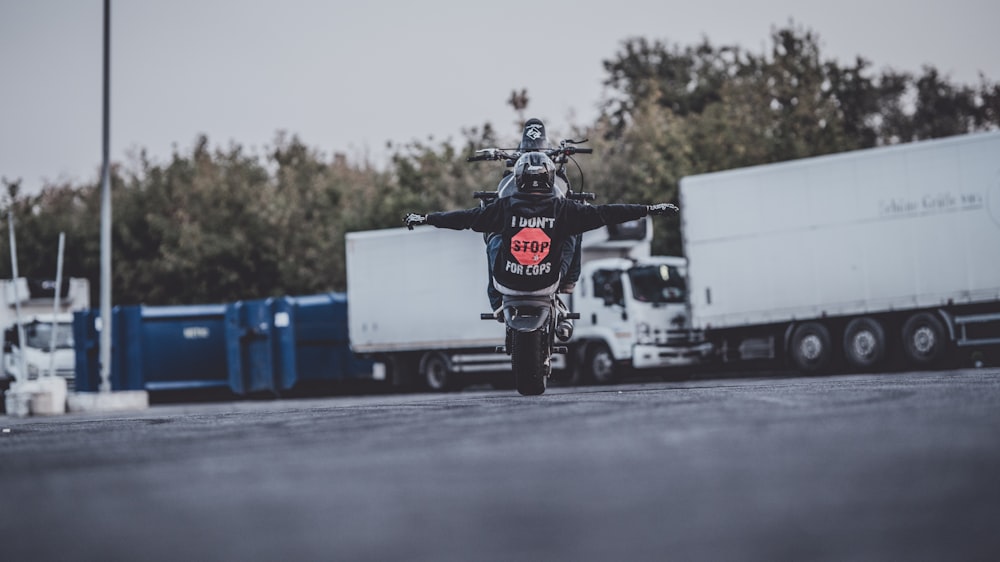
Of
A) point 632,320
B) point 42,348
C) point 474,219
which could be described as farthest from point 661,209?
point 42,348

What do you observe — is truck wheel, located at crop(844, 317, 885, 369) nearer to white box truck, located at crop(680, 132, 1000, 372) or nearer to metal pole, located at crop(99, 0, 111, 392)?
white box truck, located at crop(680, 132, 1000, 372)

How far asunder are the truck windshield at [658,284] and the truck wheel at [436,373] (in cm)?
452

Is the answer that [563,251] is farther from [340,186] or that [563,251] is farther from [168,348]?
[340,186]

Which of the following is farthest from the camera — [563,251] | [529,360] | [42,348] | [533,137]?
[42,348]

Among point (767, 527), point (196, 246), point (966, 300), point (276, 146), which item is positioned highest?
point (276, 146)

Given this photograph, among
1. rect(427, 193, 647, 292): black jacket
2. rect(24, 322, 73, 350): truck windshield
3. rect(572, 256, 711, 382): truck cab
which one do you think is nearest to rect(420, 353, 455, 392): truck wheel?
rect(572, 256, 711, 382): truck cab

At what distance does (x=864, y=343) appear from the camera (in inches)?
950

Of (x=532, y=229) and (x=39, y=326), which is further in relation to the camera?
(x=39, y=326)

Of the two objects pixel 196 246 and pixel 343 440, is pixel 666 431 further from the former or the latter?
pixel 196 246

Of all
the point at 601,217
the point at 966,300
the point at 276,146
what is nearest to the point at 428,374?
the point at 966,300

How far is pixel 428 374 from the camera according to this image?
29.4 meters

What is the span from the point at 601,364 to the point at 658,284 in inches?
67.9

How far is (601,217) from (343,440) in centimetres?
572

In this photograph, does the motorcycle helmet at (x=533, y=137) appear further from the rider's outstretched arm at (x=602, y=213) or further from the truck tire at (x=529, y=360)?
the truck tire at (x=529, y=360)
